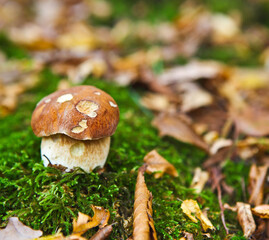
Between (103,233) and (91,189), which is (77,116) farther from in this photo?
(103,233)

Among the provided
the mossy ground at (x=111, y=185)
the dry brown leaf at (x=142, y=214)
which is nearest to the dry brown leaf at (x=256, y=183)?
the mossy ground at (x=111, y=185)

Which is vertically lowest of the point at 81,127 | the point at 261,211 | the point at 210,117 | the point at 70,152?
the point at 210,117

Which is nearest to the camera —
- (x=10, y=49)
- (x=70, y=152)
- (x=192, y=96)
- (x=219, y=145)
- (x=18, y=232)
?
(x=18, y=232)

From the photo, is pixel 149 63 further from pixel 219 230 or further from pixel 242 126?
pixel 219 230

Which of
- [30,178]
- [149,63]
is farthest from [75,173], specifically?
[149,63]

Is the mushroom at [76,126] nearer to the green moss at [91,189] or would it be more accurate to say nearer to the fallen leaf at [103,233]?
the green moss at [91,189]

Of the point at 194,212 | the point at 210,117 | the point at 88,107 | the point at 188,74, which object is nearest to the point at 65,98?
the point at 88,107
